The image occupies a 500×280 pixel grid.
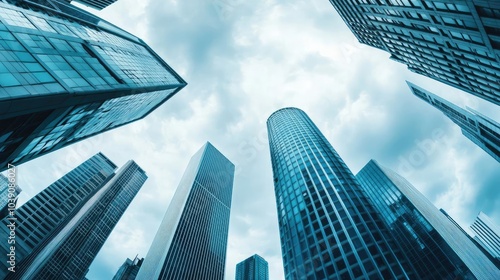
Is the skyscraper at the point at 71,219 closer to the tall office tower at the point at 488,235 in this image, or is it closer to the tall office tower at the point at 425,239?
the tall office tower at the point at 425,239

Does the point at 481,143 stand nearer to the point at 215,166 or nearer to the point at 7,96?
the point at 7,96

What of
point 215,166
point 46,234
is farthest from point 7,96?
point 215,166

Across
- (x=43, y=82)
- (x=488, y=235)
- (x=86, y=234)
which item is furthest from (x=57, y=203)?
(x=488, y=235)

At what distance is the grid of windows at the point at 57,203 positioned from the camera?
109125 mm

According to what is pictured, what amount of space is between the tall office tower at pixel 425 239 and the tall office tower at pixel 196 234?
7888cm

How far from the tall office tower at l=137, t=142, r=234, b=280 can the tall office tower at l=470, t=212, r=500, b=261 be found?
533ft

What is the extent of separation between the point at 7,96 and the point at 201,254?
381 feet

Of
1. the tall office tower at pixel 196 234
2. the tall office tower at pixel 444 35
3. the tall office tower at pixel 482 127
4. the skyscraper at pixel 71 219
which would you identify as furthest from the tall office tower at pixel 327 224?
the skyscraper at pixel 71 219

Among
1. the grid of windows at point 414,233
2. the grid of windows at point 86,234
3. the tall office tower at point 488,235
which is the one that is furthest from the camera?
the tall office tower at point 488,235

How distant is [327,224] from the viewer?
56781 millimetres

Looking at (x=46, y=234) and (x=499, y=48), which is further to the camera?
(x=46, y=234)

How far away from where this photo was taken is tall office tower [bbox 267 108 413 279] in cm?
4800

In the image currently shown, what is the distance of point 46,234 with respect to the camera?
389 ft

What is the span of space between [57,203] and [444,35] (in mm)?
169616
